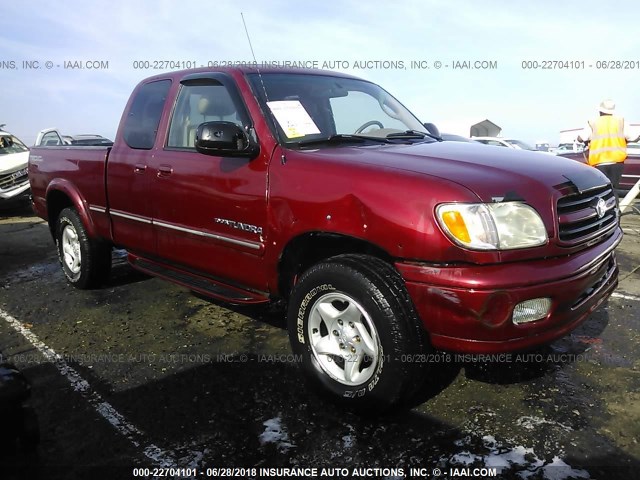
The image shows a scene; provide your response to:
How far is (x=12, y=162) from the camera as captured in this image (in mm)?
10023

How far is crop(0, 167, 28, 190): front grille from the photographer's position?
384 inches

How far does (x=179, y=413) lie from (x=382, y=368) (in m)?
1.09

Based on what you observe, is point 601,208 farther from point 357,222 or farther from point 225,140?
point 225,140

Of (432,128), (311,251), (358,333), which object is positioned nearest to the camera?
(358,333)

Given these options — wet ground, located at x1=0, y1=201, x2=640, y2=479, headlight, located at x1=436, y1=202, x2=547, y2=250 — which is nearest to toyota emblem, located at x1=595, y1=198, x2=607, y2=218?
headlight, located at x1=436, y1=202, x2=547, y2=250

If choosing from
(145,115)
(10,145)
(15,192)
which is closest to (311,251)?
(145,115)

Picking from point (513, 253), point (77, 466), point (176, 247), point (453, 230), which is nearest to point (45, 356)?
point (176, 247)

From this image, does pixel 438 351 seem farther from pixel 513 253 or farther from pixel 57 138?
pixel 57 138

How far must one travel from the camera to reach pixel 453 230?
87.7 inches

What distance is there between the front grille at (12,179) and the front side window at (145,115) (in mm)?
7093

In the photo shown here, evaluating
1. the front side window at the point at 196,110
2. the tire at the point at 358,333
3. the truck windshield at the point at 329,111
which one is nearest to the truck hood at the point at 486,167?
the truck windshield at the point at 329,111

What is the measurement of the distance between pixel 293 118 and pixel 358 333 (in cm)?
137

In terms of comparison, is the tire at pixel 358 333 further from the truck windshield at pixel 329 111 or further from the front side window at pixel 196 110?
the front side window at pixel 196 110

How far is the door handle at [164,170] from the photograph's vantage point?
3508mm
